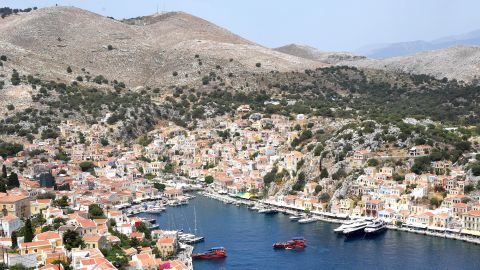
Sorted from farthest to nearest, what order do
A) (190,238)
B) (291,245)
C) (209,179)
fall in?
(209,179)
(190,238)
(291,245)

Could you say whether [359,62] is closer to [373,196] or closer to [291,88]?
[291,88]

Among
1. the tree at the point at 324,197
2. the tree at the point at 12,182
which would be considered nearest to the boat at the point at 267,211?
the tree at the point at 324,197

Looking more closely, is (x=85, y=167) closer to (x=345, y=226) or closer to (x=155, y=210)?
(x=155, y=210)

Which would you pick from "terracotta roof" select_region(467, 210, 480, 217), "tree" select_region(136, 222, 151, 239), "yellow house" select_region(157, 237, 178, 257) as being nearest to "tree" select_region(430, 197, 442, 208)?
"terracotta roof" select_region(467, 210, 480, 217)

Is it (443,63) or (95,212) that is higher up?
(443,63)

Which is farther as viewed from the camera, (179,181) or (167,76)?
(167,76)

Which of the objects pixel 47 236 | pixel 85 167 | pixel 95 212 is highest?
pixel 85 167

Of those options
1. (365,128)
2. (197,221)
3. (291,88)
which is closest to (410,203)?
(365,128)

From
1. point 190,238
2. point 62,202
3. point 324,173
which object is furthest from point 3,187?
point 324,173
